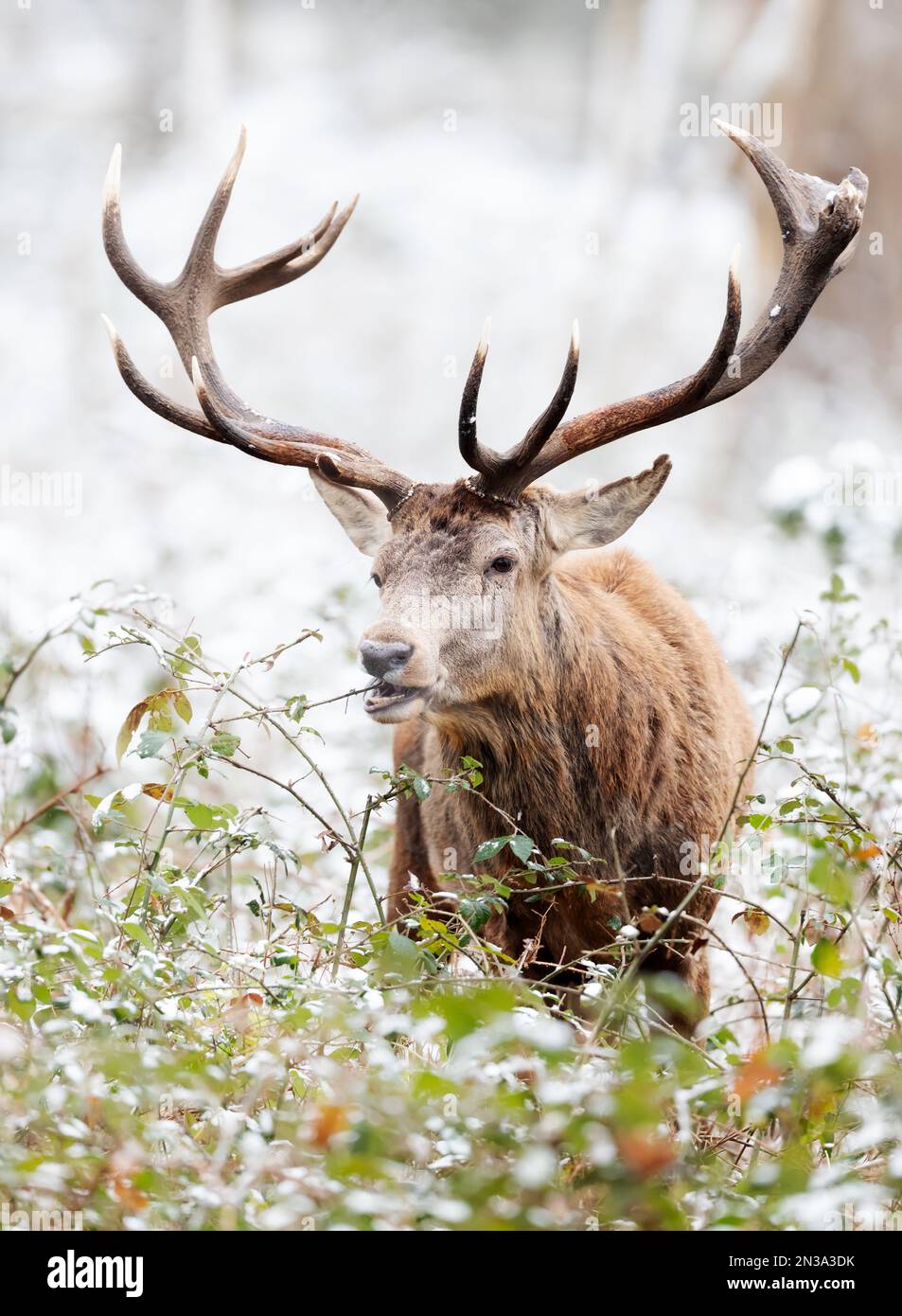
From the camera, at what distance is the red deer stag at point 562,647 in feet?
16.6

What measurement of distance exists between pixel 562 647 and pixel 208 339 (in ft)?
6.46

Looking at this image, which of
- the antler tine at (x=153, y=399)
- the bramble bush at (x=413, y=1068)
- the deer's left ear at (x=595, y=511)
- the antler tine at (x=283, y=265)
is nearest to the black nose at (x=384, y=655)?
the bramble bush at (x=413, y=1068)

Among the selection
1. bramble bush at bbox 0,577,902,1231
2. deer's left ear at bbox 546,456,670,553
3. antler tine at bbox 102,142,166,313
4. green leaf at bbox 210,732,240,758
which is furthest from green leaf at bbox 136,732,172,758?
antler tine at bbox 102,142,166,313

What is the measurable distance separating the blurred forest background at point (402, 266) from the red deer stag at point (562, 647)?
4.77 metres

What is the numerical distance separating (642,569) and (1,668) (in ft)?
8.62

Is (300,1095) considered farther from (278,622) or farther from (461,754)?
(278,622)

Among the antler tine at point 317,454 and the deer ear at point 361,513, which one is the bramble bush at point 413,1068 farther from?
the deer ear at point 361,513

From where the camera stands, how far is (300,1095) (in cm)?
397

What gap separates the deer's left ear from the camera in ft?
17.5

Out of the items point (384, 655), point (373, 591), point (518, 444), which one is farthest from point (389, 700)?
point (373, 591)

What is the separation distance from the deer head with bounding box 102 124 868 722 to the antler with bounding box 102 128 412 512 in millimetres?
11

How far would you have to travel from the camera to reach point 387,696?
4785 millimetres

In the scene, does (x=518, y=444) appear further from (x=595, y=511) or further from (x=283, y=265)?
(x=283, y=265)

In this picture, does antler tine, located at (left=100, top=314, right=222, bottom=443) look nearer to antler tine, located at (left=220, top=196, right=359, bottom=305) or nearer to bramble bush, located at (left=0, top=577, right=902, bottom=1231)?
antler tine, located at (left=220, top=196, right=359, bottom=305)
